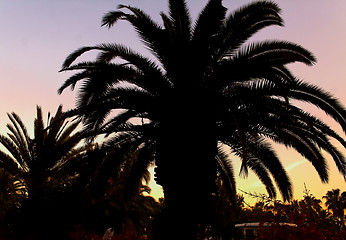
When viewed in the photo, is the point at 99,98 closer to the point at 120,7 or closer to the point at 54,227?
the point at 120,7

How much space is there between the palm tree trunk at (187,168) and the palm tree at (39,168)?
8918 millimetres

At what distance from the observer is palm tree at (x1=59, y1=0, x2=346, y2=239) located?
8.77 meters

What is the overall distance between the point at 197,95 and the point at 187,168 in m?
1.83

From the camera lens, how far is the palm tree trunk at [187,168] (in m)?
8.72

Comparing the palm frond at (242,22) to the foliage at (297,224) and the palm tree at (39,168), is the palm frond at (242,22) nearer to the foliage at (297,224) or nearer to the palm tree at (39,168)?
the foliage at (297,224)

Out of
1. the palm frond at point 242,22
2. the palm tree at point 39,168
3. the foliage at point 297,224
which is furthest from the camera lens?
the palm tree at point 39,168

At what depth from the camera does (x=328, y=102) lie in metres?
8.79

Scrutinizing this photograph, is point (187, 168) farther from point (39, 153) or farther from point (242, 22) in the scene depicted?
point (39, 153)

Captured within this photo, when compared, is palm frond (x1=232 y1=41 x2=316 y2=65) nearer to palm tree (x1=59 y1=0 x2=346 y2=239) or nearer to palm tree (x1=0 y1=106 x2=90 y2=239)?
palm tree (x1=59 y1=0 x2=346 y2=239)

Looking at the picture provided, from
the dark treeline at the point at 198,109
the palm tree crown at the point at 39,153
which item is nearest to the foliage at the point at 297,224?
the dark treeline at the point at 198,109

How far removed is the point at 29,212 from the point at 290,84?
14.0m

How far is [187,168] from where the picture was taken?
8.79m

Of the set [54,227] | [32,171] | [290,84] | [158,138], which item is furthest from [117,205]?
[290,84]

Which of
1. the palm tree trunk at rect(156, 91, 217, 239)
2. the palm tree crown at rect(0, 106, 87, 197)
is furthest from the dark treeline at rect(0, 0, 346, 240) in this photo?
the palm tree crown at rect(0, 106, 87, 197)
